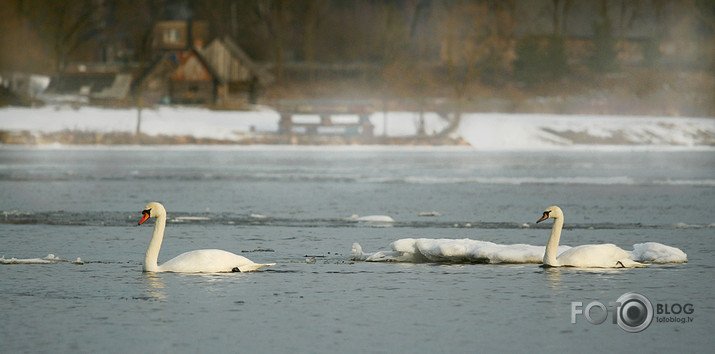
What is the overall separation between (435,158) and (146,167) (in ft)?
38.0

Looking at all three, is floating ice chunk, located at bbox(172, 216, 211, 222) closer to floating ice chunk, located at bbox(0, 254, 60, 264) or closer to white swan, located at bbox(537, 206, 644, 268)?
floating ice chunk, located at bbox(0, 254, 60, 264)

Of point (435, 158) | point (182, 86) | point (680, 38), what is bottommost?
point (435, 158)

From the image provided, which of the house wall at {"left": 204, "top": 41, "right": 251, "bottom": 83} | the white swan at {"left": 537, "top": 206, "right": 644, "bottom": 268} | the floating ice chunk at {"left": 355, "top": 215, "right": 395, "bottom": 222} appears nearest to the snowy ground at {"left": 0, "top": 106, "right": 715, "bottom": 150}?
the house wall at {"left": 204, "top": 41, "right": 251, "bottom": 83}

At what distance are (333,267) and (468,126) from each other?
41477mm

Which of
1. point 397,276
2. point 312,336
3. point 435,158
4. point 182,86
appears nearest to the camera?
point 312,336

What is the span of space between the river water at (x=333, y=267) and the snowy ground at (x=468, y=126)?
1870cm

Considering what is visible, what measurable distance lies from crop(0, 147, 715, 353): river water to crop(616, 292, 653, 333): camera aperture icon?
11 cm

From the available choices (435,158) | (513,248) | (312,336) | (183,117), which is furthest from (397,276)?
(183,117)

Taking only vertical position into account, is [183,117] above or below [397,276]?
above

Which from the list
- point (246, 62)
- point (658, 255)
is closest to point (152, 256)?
point (658, 255)

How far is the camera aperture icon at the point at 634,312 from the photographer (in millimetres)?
10506

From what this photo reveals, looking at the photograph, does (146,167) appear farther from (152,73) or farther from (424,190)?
(152,73)

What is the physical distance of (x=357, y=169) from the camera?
1384 inches

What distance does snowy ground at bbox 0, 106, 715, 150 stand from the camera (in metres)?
52.7
